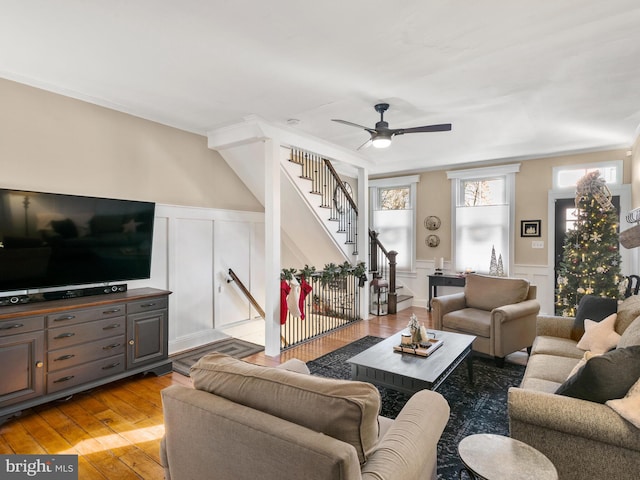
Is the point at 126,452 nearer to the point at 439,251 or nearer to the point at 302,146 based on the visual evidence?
the point at 302,146

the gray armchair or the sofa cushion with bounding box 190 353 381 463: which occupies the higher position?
the sofa cushion with bounding box 190 353 381 463

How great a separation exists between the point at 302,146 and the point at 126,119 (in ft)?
6.91

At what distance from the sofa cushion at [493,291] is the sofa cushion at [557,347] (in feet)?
3.08

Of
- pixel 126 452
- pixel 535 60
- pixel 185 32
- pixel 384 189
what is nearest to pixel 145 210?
pixel 185 32

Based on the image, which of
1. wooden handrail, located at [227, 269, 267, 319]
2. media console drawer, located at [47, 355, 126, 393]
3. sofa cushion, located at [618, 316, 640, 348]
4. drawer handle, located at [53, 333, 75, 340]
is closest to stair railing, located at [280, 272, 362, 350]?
wooden handrail, located at [227, 269, 267, 319]

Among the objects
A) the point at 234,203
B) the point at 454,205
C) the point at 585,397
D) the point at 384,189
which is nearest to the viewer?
the point at 585,397

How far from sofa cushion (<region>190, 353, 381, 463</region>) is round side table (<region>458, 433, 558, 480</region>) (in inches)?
21.5

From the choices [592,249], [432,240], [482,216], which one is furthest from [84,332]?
[482,216]

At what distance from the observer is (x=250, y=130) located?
4.22 m

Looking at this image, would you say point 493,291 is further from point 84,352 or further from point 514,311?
point 84,352

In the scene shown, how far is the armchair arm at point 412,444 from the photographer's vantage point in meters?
1.22

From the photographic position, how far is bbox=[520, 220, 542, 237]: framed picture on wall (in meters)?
5.94

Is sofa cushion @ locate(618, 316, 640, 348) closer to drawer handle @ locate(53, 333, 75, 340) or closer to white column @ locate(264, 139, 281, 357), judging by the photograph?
white column @ locate(264, 139, 281, 357)

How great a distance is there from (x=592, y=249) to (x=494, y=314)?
1730 mm
